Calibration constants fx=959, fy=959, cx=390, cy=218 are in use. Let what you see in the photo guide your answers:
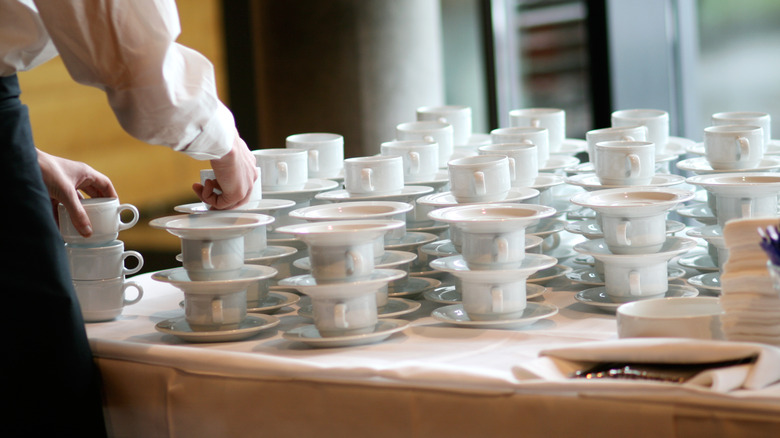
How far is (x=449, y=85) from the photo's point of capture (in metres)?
5.80

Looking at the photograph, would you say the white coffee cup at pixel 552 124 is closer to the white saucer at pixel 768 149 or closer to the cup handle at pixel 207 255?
the white saucer at pixel 768 149

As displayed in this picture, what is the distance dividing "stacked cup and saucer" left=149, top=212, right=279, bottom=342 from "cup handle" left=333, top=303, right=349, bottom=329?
0.13 meters

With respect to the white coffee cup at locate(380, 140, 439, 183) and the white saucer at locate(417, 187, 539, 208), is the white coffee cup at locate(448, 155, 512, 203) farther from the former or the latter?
the white coffee cup at locate(380, 140, 439, 183)

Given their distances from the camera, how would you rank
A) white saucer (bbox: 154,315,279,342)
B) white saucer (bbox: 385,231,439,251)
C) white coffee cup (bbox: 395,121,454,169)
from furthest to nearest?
white coffee cup (bbox: 395,121,454,169), white saucer (bbox: 385,231,439,251), white saucer (bbox: 154,315,279,342)

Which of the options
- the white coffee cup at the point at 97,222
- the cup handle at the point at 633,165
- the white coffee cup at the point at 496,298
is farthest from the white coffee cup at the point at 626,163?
the white coffee cup at the point at 97,222

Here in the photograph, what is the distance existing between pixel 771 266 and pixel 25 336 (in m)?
0.95

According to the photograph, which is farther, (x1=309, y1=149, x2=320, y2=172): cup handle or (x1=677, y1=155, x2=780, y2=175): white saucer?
(x1=309, y1=149, x2=320, y2=172): cup handle

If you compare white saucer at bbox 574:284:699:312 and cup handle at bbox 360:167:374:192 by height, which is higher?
cup handle at bbox 360:167:374:192

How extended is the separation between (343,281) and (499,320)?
0.24 metres

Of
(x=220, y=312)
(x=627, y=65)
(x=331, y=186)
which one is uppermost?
(x=627, y=65)

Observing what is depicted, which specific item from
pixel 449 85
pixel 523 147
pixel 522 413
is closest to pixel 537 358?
pixel 522 413

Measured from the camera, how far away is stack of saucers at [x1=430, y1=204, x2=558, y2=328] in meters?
1.34

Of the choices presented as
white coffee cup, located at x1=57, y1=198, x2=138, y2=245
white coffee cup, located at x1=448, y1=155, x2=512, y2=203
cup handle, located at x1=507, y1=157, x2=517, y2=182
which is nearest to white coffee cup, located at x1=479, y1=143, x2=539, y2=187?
cup handle, located at x1=507, y1=157, x2=517, y2=182

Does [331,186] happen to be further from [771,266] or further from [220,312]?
[771,266]
